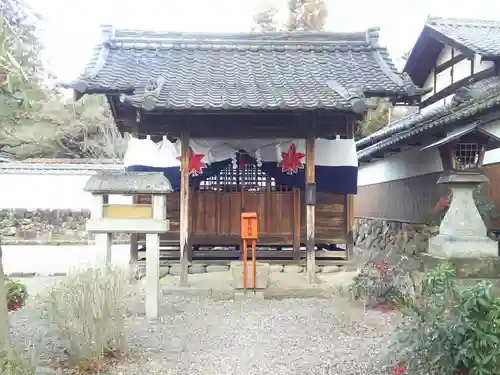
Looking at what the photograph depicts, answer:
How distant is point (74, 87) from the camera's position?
9.23 metres

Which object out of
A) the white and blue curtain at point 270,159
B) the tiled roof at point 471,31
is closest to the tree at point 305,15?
the tiled roof at point 471,31

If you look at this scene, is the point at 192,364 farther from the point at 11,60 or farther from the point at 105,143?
the point at 105,143

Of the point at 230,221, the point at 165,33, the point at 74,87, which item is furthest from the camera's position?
the point at 165,33

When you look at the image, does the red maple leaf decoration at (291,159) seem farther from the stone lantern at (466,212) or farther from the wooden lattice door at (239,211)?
the stone lantern at (466,212)

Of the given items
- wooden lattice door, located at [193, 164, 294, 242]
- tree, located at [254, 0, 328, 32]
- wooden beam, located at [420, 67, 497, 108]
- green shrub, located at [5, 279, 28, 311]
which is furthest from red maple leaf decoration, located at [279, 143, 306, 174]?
tree, located at [254, 0, 328, 32]

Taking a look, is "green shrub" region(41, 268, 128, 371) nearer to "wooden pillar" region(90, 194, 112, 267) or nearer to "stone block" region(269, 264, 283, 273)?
"wooden pillar" region(90, 194, 112, 267)

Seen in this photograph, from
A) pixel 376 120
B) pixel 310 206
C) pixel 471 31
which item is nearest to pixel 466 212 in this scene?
pixel 310 206

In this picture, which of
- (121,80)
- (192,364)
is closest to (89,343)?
(192,364)

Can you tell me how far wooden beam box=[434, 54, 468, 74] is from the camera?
1238cm

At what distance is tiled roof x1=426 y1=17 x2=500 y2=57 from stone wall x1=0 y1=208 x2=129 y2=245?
14.9m

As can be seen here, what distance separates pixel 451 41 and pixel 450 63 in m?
1.04

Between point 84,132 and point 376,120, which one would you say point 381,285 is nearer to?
point 376,120

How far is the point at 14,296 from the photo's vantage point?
7805mm

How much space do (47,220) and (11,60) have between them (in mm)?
19712
